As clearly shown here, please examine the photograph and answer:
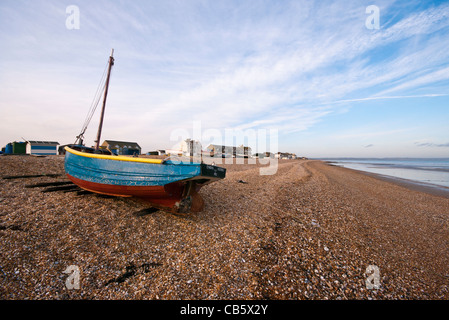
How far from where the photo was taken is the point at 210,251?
5375 millimetres

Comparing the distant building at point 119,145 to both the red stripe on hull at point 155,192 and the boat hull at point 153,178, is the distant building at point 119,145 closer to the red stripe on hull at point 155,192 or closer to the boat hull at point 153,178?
the boat hull at point 153,178

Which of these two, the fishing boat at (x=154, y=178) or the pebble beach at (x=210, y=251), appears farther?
the fishing boat at (x=154, y=178)

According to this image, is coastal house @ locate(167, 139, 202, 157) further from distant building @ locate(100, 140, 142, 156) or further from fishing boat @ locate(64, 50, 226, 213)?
distant building @ locate(100, 140, 142, 156)

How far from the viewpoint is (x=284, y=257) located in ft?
17.2

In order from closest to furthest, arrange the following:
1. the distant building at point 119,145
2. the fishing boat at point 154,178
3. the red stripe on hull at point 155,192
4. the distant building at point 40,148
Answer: the fishing boat at point 154,178
the red stripe on hull at point 155,192
the distant building at point 40,148
the distant building at point 119,145

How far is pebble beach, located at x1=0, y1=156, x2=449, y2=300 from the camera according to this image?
4059 millimetres

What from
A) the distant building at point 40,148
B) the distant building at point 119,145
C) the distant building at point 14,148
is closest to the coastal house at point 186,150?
the distant building at point 40,148

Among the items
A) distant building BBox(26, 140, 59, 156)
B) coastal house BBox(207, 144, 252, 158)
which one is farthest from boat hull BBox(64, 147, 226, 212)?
coastal house BBox(207, 144, 252, 158)

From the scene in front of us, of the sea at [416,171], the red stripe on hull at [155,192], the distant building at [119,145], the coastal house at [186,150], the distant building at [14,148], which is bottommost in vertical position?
the sea at [416,171]

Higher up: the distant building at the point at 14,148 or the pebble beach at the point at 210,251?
the distant building at the point at 14,148

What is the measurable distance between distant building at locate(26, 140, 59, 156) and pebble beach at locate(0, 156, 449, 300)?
34.6 m

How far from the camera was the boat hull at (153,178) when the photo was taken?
269 inches

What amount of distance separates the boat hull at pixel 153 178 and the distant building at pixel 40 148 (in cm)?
3801
